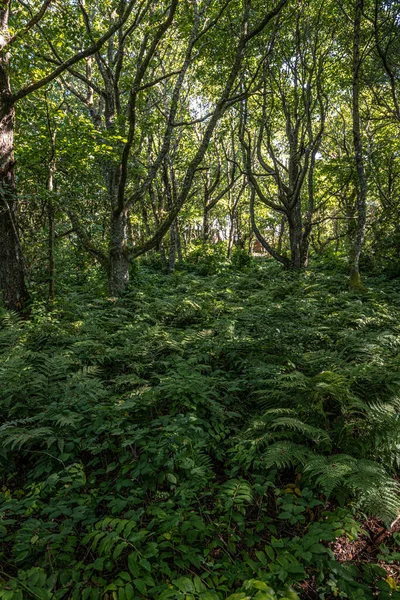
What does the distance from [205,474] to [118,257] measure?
24.8 feet

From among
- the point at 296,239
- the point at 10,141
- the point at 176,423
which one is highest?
the point at 10,141

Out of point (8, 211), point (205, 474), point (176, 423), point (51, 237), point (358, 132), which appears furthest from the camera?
point (358, 132)

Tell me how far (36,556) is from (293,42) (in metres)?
15.1

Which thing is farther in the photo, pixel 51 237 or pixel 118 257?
pixel 118 257

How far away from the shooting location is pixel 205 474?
3.14m

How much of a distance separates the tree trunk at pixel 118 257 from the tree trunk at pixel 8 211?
8.47ft

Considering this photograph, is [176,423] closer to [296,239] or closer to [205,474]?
[205,474]

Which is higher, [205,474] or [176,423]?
[176,423]

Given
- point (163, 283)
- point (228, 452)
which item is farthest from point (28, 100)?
point (228, 452)

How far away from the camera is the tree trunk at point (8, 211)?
6.70 metres

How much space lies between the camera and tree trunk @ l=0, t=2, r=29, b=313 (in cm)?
670

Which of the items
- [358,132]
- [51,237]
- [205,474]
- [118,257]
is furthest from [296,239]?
[205,474]

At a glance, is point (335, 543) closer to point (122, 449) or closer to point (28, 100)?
point (122, 449)

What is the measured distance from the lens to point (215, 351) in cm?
529
